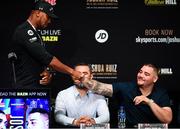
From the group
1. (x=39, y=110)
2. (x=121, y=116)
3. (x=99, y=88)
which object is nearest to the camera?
(x=39, y=110)

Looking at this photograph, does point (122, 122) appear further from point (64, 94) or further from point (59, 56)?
point (59, 56)

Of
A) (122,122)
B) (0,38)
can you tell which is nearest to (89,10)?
(0,38)

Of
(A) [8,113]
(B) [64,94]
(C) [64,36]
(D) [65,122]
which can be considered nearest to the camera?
(A) [8,113]

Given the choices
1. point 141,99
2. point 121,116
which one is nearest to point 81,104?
point 121,116

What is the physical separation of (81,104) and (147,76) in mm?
643

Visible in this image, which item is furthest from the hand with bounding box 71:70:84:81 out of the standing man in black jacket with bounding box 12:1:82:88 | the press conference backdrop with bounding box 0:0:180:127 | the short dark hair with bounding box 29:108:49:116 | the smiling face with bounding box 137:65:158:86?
the short dark hair with bounding box 29:108:49:116

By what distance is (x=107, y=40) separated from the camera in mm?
4457

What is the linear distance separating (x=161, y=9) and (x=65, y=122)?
181 cm

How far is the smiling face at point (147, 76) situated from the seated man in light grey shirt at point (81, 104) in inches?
14.7

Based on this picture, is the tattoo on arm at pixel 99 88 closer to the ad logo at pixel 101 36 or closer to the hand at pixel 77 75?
the hand at pixel 77 75

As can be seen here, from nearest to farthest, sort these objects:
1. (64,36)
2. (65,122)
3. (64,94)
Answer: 1. (65,122)
2. (64,94)
3. (64,36)

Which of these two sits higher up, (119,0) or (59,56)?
(119,0)

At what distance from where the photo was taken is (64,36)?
4414 millimetres

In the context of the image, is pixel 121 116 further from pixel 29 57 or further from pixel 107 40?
pixel 29 57
